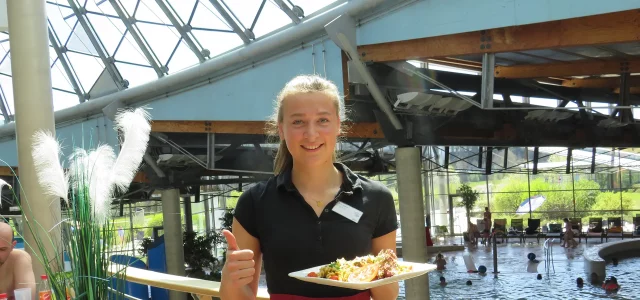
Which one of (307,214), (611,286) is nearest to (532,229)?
(611,286)

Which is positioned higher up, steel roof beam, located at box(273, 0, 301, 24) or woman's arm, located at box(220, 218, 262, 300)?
steel roof beam, located at box(273, 0, 301, 24)

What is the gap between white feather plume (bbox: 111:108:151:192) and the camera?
257cm

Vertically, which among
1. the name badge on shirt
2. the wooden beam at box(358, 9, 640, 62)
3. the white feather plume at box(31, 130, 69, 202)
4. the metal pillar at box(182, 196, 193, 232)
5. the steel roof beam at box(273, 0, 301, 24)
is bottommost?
the metal pillar at box(182, 196, 193, 232)

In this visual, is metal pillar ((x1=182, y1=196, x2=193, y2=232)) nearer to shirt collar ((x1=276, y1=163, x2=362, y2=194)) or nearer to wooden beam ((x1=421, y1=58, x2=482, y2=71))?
wooden beam ((x1=421, y1=58, x2=482, y2=71))

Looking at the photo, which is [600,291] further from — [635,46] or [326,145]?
[326,145]

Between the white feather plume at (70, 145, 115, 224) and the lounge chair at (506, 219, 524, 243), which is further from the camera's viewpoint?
the lounge chair at (506, 219, 524, 243)

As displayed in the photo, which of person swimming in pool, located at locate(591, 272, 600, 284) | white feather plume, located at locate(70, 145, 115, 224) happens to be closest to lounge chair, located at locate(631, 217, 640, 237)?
person swimming in pool, located at locate(591, 272, 600, 284)

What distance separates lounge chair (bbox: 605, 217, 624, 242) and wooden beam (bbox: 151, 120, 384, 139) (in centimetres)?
1872

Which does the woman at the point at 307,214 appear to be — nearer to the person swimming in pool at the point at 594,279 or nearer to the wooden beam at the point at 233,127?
the wooden beam at the point at 233,127

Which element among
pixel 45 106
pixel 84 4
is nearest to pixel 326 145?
pixel 45 106

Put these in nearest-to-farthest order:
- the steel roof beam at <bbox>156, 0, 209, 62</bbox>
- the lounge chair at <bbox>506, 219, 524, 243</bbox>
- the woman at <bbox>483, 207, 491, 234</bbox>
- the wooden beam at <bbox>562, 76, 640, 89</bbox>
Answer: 1. the steel roof beam at <bbox>156, 0, 209, 62</bbox>
2. the wooden beam at <bbox>562, 76, 640, 89</bbox>
3. the woman at <bbox>483, 207, 491, 234</bbox>
4. the lounge chair at <bbox>506, 219, 524, 243</bbox>

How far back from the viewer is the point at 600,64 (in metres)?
11.6

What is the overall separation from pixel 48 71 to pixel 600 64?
1004 centimetres

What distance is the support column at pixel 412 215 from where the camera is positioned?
11305 millimetres
